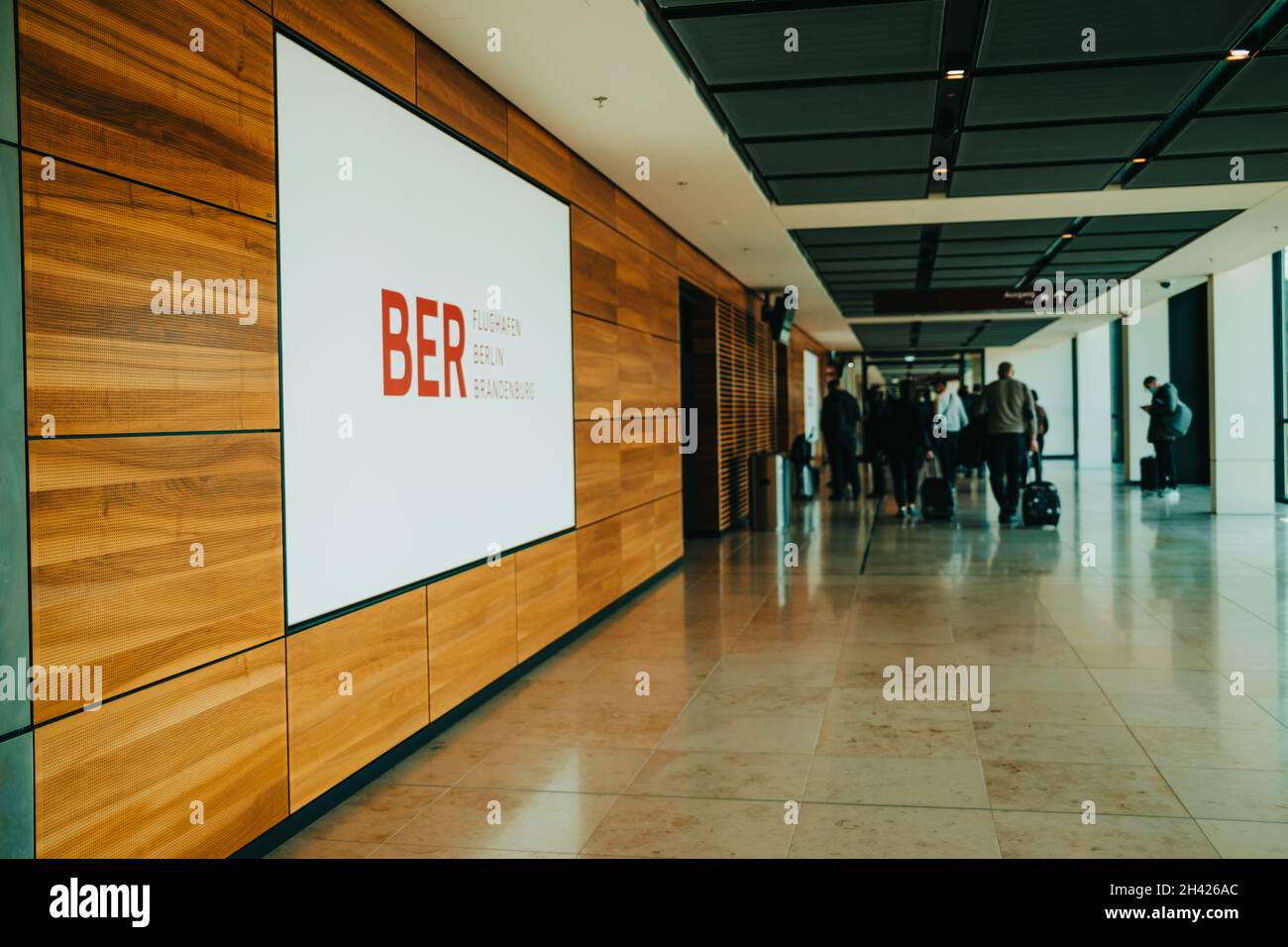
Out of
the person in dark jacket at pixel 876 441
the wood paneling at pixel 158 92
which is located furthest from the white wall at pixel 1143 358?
the wood paneling at pixel 158 92

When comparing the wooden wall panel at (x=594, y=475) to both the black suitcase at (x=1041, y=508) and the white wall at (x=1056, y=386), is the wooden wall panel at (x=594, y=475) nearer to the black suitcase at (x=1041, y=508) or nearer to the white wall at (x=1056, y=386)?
the black suitcase at (x=1041, y=508)

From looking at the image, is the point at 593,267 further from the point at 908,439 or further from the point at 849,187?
the point at 908,439

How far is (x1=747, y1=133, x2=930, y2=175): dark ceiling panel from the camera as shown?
680 cm

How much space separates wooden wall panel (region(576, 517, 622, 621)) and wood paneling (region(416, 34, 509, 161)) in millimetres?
2457

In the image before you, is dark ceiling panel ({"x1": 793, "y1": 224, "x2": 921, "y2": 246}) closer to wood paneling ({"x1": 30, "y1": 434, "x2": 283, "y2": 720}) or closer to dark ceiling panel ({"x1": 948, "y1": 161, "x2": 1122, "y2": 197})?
dark ceiling panel ({"x1": 948, "y1": 161, "x2": 1122, "y2": 197})

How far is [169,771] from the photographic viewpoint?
2830 millimetres

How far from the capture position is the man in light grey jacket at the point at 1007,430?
12031mm

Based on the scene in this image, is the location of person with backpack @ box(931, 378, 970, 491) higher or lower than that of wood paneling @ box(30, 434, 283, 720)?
higher

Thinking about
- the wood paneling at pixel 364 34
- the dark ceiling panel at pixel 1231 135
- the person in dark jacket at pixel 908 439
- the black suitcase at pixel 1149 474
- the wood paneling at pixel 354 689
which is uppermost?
the dark ceiling panel at pixel 1231 135

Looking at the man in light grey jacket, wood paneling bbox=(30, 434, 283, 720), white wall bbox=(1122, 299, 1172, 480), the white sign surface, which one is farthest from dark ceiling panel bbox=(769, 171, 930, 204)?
white wall bbox=(1122, 299, 1172, 480)

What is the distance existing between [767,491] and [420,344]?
842 cm

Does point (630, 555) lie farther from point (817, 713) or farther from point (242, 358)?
point (242, 358)

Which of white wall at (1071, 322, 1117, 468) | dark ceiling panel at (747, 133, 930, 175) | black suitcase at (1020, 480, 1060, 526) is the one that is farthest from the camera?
white wall at (1071, 322, 1117, 468)

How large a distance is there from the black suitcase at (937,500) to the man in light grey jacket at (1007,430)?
0.74 metres
